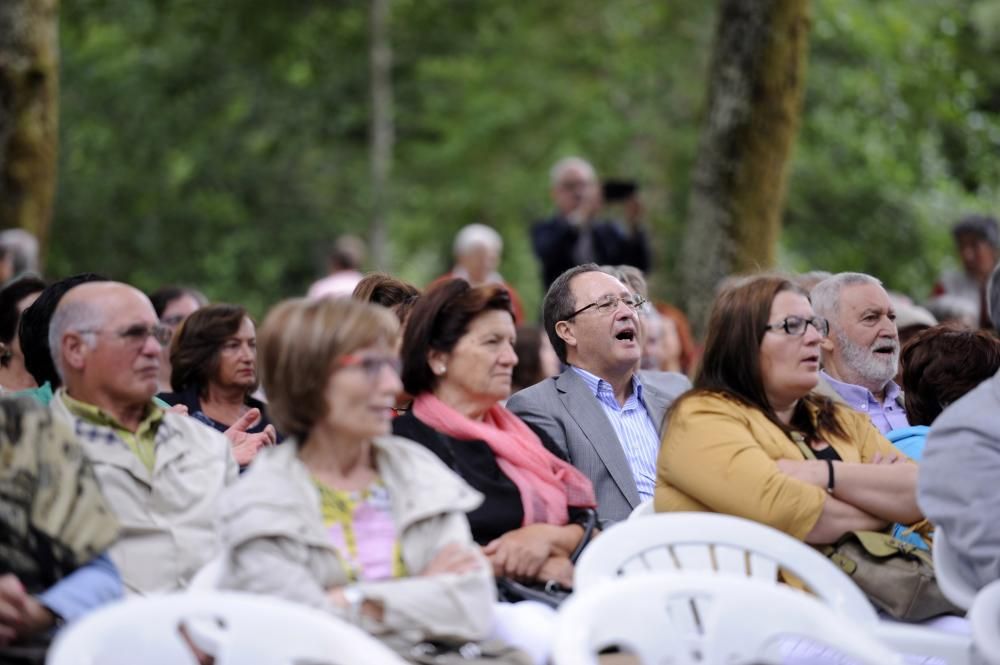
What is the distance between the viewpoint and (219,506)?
11.3 feet

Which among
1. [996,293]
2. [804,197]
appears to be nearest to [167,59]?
[804,197]

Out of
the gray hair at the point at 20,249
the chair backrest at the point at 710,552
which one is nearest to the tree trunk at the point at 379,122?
the gray hair at the point at 20,249

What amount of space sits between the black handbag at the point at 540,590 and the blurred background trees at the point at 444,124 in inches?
543

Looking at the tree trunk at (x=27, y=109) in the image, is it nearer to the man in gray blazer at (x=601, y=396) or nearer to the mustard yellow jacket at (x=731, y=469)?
the man in gray blazer at (x=601, y=396)

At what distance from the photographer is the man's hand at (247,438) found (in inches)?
189

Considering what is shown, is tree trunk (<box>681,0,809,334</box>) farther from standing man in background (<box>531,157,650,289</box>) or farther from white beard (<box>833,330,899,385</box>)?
white beard (<box>833,330,899,385</box>)

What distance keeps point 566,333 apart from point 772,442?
4.61 feet

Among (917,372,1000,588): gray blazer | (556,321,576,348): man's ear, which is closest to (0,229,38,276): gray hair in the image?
(556,321,576,348): man's ear

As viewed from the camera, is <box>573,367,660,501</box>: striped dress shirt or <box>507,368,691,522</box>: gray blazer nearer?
<box>507,368,691,522</box>: gray blazer

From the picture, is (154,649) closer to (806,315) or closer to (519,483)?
(519,483)

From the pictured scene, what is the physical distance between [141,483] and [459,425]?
1002 mm

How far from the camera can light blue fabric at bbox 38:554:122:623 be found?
11.3 ft

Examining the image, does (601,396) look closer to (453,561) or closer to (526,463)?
(526,463)

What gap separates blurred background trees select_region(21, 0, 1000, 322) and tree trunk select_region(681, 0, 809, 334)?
21.8ft
